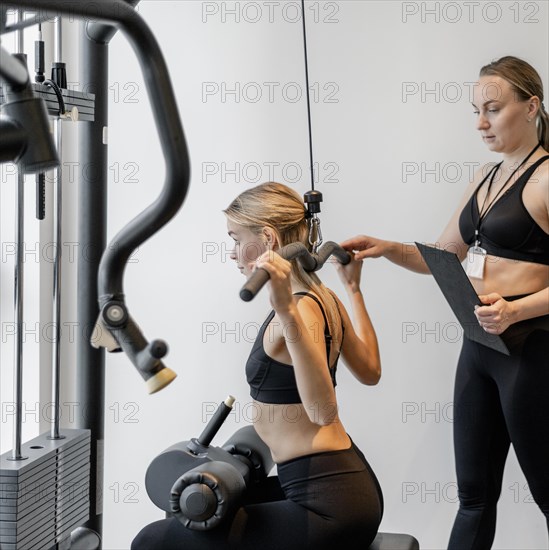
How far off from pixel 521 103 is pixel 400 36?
0.72m

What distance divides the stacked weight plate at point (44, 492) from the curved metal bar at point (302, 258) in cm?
54

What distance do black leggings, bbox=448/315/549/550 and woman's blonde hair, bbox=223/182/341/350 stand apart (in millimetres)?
520

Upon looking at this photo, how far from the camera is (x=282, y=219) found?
6.59 feet

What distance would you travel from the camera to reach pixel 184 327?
2959mm

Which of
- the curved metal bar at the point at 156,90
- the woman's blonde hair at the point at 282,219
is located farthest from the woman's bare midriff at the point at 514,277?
the curved metal bar at the point at 156,90

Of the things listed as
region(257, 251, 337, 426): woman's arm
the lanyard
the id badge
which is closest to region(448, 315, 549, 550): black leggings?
the id badge

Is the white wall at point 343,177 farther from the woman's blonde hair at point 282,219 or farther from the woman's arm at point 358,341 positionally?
the woman's blonde hair at point 282,219

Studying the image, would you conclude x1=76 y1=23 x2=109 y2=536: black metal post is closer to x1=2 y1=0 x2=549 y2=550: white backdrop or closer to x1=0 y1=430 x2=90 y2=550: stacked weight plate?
x1=0 y1=430 x2=90 y2=550: stacked weight plate

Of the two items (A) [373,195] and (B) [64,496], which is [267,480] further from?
(A) [373,195]

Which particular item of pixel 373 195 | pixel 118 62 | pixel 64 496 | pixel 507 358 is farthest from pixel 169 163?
pixel 118 62

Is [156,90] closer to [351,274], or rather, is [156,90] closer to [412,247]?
[351,274]

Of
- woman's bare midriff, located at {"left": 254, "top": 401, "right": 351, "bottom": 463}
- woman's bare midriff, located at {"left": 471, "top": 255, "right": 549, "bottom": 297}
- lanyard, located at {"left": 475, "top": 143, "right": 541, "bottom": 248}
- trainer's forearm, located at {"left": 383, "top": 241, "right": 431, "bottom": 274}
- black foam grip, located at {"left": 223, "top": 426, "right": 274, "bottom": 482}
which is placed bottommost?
black foam grip, located at {"left": 223, "top": 426, "right": 274, "bottom": 482}

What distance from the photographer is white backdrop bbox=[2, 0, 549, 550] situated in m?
2.80

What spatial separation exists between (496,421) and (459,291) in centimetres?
41
